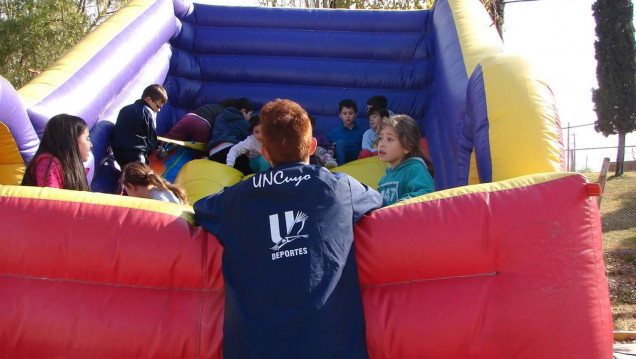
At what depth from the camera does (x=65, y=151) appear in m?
2.60

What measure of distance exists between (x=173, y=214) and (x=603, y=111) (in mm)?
11199

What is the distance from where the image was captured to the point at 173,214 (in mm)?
1935

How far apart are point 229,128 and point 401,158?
2013 mm

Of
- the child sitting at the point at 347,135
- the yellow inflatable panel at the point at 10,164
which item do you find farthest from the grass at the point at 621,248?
the yellow inflatable panel at the point at 10,164

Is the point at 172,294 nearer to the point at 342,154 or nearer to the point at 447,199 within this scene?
the point at 447,199

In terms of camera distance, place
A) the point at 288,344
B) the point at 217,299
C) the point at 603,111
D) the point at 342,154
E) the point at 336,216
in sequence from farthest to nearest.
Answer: the point at 603,111 → the point at 342,154 → the point at 217,299 → the point at 336,216 → the point at 288,344

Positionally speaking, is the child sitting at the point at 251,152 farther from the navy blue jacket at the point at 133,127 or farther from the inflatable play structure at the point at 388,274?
the inflatable play structure at the point at 388,274

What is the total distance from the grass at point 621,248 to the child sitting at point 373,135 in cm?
182

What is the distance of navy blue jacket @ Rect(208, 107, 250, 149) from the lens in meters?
4.37

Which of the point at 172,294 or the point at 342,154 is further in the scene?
the point at 342,154

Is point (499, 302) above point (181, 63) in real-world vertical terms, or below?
below

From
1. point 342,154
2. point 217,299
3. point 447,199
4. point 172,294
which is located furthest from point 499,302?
point 342,154

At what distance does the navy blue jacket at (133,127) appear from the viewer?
12.5 feet

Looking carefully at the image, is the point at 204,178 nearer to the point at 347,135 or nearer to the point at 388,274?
the point at 347,135
